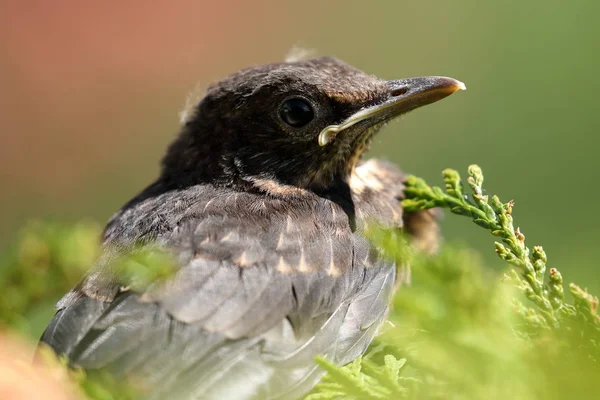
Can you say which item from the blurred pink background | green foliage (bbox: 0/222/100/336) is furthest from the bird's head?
the blurred pink background

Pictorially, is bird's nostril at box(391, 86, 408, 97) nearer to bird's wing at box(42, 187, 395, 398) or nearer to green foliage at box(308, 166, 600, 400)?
bird's wing at box(42, 187, 395, 398)

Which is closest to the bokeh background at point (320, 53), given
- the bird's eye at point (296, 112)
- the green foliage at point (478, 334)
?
the bird's eye at point (296, 112)

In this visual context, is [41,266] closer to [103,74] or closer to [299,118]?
[299,118]

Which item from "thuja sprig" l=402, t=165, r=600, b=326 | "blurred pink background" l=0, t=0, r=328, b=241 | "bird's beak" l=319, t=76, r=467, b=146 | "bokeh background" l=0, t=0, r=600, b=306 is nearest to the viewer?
"thuja sprig" l=402, t=165, r=600, b=326

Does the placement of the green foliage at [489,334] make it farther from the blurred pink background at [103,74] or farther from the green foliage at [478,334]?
the blurred pink background at [103,74]

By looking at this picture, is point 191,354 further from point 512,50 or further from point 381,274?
point 512,50

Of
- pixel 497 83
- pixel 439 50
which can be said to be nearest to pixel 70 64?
pixel 439 50
